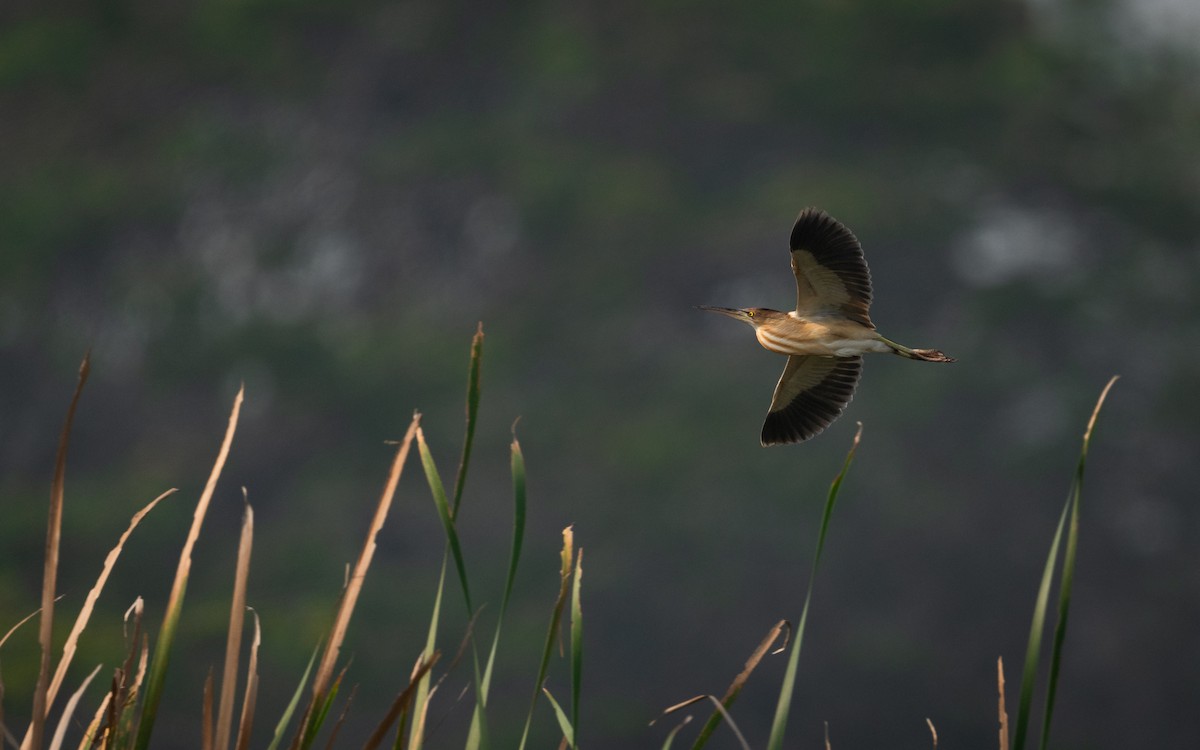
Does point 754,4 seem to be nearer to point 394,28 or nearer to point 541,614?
point 394,28

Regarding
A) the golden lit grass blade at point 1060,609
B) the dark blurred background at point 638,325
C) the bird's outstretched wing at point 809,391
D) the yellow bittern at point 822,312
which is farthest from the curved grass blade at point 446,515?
the dark blurred background at point 638,325

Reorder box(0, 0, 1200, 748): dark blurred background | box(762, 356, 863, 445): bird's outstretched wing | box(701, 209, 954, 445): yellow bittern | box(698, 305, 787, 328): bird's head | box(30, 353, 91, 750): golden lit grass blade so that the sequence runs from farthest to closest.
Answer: box(0, 0, 1200, 748): dark blurred background → box(762, 356, 863, 445): bird's outstretched wing → box(698, 305, 787, 328): bird's head → box(701, 209, 954, 445): yellow bittern → box(30, 353, 91, 750): golden lit grass blade

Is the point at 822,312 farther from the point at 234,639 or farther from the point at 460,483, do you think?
the point at 234,639

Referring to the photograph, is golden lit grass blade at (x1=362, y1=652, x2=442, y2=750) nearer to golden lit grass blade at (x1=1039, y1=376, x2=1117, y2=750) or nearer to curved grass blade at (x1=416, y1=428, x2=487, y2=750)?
curved grass blade at (x1=416, y1=428, x2=487, y2=750)

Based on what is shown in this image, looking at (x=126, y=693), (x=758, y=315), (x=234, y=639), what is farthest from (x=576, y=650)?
(x=758, y=315)

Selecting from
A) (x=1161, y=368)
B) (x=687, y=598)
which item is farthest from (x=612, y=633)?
(x=1161, y=368)

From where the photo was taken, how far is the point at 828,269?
280 centimetres

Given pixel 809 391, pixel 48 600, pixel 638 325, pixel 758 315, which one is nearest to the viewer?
pixel 48 600

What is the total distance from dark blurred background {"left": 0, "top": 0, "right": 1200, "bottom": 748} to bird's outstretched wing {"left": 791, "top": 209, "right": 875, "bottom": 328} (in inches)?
476

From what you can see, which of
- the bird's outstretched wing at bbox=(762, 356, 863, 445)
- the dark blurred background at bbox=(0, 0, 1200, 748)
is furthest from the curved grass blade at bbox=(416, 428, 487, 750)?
the dark blurred background at bbox=(0, 0, 1200, 748)

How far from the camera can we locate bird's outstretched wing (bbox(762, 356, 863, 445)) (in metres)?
3.03

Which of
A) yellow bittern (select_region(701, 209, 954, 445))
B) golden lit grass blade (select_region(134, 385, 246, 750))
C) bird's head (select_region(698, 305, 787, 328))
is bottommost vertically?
bird's head (select_region(698, 305, 787, 328))

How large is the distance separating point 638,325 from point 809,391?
49.7 feet

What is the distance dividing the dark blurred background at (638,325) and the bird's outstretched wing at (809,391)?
11.8m
